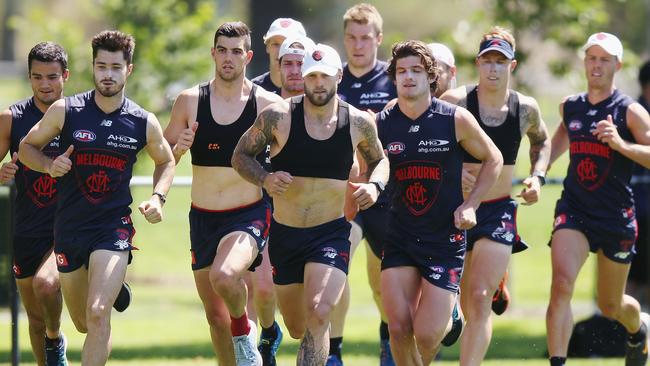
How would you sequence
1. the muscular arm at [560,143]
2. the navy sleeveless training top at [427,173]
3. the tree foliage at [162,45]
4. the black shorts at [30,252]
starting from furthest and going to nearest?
the tree foliage at [162,45], the muscular arm at [560,143], the black shorts at [30,252], the navy sleeveless training top at [427,173]

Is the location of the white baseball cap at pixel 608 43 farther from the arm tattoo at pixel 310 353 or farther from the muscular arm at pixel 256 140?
the arm tattoo at pixel 310 353

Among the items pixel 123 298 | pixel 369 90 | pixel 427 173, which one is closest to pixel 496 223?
pixel 427 173

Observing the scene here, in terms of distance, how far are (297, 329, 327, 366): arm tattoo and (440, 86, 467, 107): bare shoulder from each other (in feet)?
8.07

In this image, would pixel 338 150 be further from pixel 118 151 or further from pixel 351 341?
pixel 351 341

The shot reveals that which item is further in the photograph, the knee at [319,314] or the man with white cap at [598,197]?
the man with white cap at [598,197]

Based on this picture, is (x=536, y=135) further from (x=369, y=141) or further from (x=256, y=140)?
(x=256, y=140)

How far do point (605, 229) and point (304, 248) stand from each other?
276 cm

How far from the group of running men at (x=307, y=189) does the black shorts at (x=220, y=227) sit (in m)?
0.01

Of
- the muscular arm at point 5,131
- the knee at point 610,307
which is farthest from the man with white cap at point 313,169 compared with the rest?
the knee at point 610,307

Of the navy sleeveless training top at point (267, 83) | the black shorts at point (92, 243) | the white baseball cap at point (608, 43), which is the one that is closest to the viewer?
the black shorts at point (92, 243)

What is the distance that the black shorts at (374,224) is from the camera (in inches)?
416

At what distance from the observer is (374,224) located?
10.6 metres

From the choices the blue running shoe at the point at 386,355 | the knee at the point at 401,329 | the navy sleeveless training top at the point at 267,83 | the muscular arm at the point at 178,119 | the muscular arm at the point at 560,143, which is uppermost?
the navy sleeveless training top at the point at 267,83

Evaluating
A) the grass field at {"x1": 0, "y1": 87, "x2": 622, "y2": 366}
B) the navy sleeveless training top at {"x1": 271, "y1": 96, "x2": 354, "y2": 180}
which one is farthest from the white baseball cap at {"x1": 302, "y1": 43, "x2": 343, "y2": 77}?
the grass field at {"x1": 0, "y1": 87, "x2": 622, "y2": 366}
